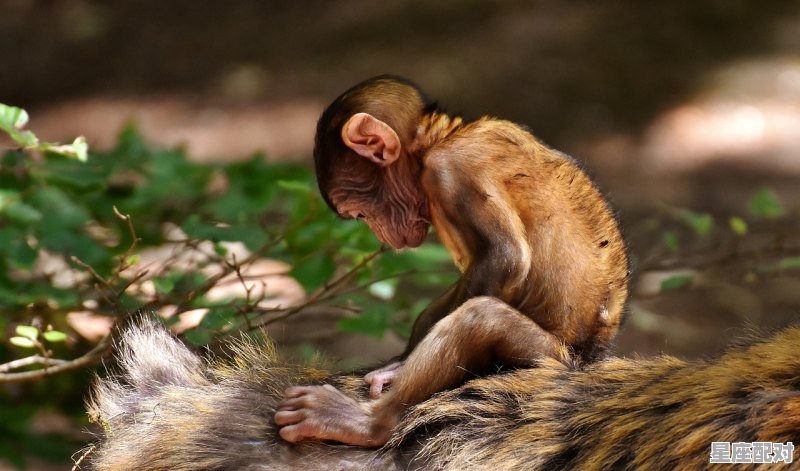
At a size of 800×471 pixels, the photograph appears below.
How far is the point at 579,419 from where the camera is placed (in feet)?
9.26

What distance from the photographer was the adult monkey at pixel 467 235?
3084 mm

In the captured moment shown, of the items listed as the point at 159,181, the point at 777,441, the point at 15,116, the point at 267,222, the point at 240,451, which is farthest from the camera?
the point at 267,222

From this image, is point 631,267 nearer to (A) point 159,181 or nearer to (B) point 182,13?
(A) point 159,181

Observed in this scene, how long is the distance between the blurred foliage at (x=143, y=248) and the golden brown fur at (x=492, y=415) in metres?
0.62

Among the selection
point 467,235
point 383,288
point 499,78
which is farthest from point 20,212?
point 499,78

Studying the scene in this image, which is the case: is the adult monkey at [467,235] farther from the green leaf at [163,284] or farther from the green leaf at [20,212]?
the green leaf at [20,212]

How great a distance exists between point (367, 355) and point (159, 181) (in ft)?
8.09

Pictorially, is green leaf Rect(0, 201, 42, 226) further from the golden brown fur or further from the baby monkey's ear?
the baby monkey's ear

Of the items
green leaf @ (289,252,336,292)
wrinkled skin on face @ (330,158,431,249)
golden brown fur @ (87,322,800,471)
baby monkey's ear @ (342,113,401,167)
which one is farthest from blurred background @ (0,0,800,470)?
golden brown fur @ (87,322,800,471)

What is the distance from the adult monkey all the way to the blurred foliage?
53cm

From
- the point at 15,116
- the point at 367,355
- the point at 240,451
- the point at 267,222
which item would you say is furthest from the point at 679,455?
the point at 367,355

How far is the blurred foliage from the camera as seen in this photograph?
13.9 feet

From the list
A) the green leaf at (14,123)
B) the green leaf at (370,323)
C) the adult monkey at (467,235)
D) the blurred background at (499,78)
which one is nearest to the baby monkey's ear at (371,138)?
the adult monkey at (467,235)

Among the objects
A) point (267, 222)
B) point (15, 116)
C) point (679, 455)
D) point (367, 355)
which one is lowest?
point (367, 355)
